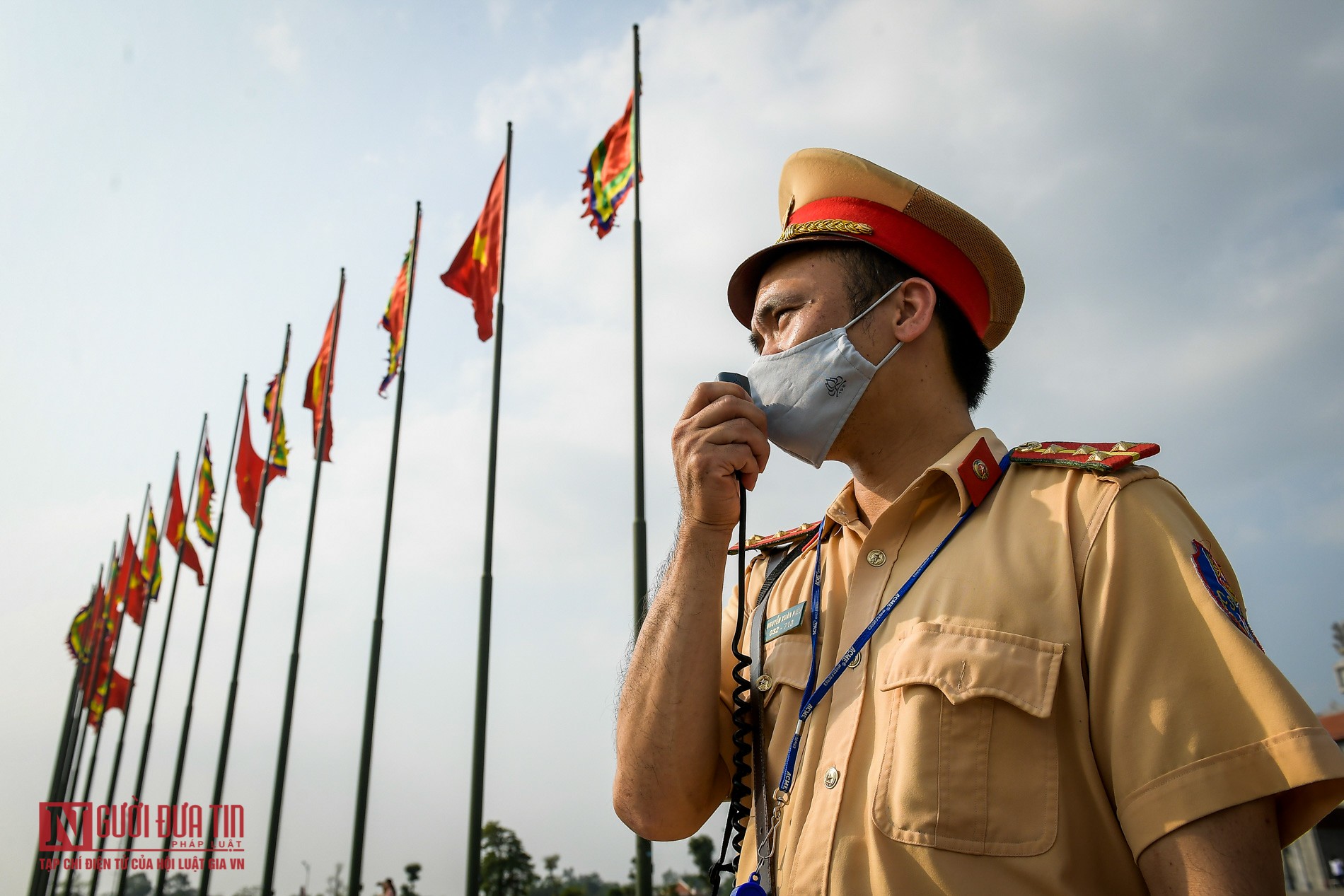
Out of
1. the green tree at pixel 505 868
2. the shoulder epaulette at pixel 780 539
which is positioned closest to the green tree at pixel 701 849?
the green tree at pixel 505 868

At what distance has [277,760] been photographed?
14.5m

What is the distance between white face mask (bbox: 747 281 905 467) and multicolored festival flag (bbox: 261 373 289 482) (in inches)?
650

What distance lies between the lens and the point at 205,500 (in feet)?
65.5

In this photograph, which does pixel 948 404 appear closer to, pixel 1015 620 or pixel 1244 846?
pixel 1015 620

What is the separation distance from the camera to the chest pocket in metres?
1.53

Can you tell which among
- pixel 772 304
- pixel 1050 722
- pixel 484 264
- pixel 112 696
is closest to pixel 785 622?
pixel 1050 722

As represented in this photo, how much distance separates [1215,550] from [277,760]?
15.7 metres

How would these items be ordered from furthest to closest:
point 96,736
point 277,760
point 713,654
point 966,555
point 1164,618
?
point 96,736
point 277,760
point 713,654
point 966,555
point 1164,618

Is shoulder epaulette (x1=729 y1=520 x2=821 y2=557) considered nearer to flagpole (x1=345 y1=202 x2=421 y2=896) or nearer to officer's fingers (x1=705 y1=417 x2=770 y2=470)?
officer's fingers (x1=705 y1=417 x2=770 y2=470)

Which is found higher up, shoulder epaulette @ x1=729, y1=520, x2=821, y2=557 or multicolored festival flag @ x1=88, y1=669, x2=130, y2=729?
multicolored festival flag @ x1=88, y1=669, x2=130, y2=729

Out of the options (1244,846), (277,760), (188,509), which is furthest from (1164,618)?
(188,509)

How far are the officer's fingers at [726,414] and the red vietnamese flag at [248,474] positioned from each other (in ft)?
58.6

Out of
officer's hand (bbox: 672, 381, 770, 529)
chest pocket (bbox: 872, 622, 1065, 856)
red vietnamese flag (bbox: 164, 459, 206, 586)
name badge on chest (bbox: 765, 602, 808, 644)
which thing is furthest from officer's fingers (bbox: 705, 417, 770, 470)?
red vietnamese flag (bbox: 164, 459, 206, 586)

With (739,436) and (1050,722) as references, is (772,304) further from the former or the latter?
(1050,722)
